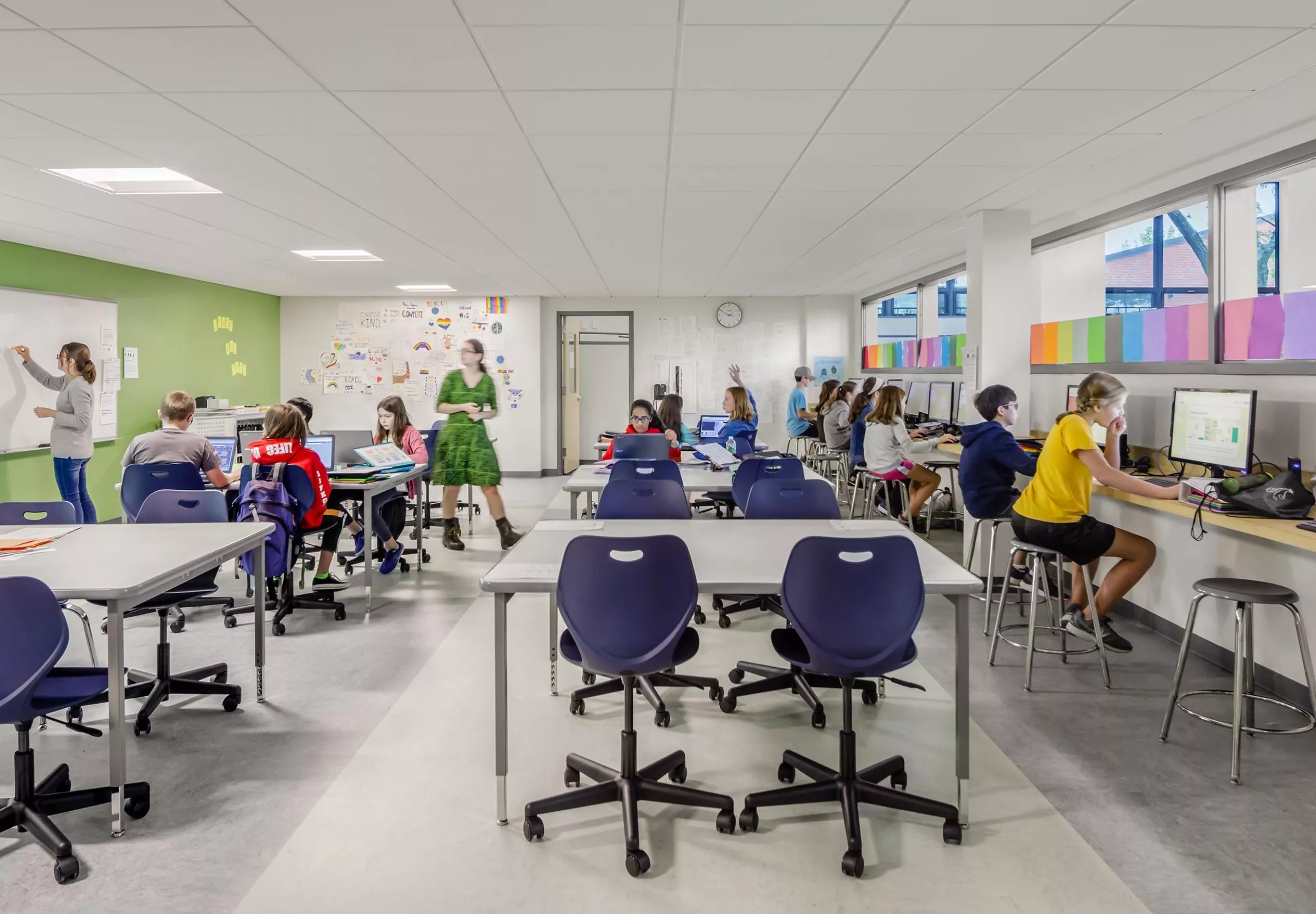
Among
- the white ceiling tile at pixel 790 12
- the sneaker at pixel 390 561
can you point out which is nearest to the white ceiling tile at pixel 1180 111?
the white ceiling tile at pixel 790 12

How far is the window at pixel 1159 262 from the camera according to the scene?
4414mm

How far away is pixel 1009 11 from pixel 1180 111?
148 cm

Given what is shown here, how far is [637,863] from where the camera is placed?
6.97 ft

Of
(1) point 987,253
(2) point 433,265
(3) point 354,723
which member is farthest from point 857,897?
(2) point 433,265

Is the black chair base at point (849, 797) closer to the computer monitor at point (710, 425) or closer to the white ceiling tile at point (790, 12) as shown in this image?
the white ceiling tile at point (790, 12)

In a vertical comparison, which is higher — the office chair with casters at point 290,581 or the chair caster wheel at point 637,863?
the office chair with casters at point 290,581

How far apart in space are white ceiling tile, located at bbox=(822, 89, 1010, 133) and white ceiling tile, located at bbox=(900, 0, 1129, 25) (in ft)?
1.90

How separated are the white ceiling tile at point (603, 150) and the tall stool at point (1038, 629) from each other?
2681mm

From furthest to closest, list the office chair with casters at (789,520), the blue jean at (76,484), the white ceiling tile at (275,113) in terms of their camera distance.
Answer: the blue jean at (76,484) → the office chair with casters at (789,520) → the white ceiling tile at (275,113)

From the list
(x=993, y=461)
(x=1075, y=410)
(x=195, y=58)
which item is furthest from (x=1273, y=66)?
(x=195, y=58)

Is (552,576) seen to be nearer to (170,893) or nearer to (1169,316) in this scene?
(170,893)

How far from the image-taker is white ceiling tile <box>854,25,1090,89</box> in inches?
97.8

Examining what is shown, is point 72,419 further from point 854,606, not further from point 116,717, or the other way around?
point 854,606

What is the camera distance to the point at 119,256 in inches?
270
